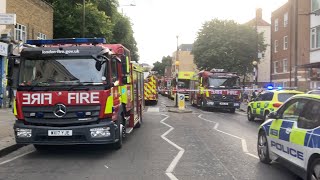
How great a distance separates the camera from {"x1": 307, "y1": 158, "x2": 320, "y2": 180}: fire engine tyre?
636 cm

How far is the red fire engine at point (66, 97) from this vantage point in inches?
373

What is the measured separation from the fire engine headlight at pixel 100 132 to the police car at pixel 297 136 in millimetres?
3347

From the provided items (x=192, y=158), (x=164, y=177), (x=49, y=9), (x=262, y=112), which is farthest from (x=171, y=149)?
(x=49, y=9)

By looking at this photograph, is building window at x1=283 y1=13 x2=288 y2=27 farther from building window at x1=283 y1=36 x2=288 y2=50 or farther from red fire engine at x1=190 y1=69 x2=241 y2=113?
red fire engine at x1=190 y1=69 x2=241 y2=113

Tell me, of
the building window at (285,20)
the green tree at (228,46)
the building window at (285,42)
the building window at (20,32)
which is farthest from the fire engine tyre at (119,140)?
the green tree at (228,46)

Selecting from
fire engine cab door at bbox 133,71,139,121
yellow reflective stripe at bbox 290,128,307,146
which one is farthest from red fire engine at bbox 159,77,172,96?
yellow reflective stripe at bbox 290,128,307,146

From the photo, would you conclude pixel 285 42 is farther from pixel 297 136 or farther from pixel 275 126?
pixel 297 136

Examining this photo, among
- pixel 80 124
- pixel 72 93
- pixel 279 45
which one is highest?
pixel 279 45

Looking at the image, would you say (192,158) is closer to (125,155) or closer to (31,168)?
(125,155)

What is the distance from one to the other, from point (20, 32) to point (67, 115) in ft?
67.3

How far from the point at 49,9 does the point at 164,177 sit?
95.3ft

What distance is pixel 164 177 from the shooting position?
25.2 ft

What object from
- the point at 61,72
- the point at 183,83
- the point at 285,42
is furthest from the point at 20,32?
the point at 285,42

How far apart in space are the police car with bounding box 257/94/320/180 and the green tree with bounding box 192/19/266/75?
39937 mm
